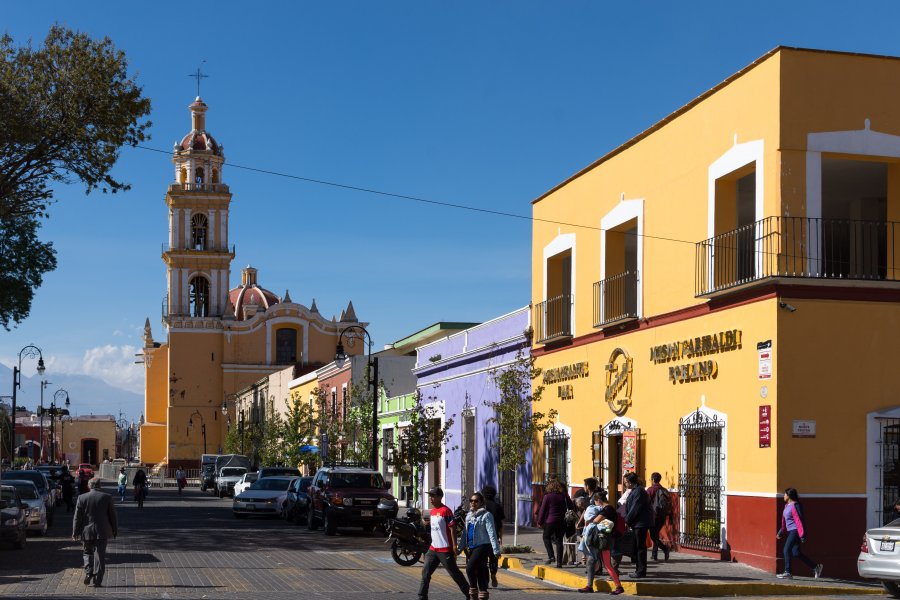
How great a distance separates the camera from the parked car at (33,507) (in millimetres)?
29562

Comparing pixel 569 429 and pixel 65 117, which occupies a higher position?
pixel 65 117

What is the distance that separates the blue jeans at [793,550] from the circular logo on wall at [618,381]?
6.78 metres

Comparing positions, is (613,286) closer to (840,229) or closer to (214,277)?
(840,229)

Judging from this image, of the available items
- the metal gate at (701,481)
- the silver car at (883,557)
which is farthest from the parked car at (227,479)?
the silver car at (883,557)

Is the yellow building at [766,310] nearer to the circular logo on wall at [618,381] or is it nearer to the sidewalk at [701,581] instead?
the circular logo on wall at [618,381]

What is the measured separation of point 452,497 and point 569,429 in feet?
33.0

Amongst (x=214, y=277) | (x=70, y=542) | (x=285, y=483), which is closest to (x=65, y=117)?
(x=70, y=542)

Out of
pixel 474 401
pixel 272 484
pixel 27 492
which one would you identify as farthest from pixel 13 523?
pixel 272 484

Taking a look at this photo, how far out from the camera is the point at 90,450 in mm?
156750

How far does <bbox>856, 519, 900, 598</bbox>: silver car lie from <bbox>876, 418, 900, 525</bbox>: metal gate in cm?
243

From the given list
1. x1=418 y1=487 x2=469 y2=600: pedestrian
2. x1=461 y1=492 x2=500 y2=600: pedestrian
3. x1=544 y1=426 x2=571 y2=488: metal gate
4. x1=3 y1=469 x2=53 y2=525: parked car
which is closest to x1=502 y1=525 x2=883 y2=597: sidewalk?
x1=461 y1=492 x2=500 y2=600: pedestrian

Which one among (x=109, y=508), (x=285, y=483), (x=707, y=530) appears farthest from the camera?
(x=285, y=483)

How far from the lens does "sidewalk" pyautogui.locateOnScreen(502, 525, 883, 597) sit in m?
17.9

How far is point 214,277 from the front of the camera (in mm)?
101688
